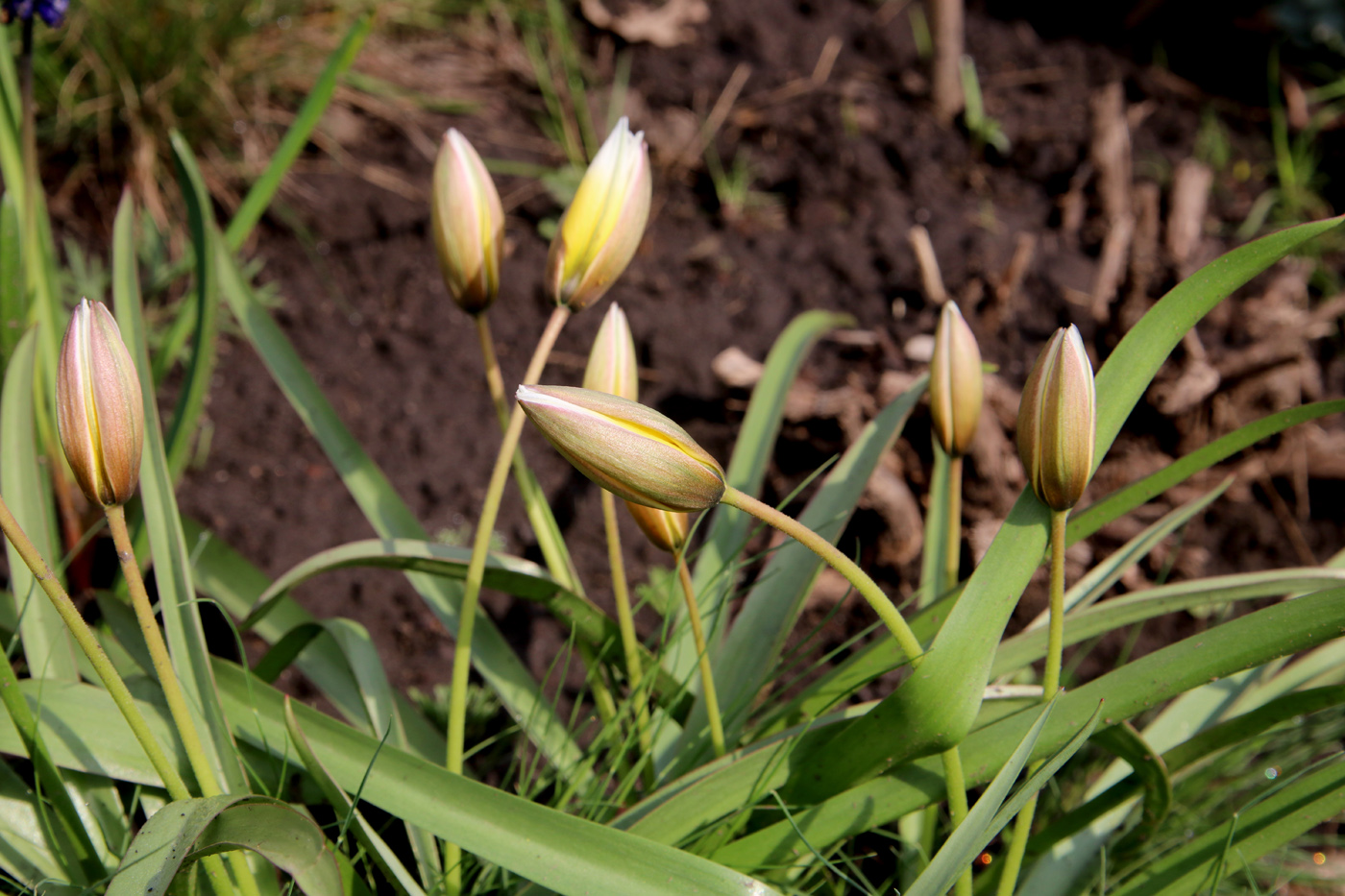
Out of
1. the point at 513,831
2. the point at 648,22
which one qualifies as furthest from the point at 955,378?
the point at 648,22

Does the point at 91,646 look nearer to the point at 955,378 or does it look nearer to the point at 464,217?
the point at 464,217

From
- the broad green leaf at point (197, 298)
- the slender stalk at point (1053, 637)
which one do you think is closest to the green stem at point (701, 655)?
the slender stalk at point (1053, 637)

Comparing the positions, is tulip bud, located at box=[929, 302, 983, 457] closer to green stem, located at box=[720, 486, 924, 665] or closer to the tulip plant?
the tulip plant

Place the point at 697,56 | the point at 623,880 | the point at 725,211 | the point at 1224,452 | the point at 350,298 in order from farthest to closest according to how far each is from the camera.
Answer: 1. the point at 697,56
2. the point at 725,211
3. the point at 350,298
4. the point at 1224,452
5. the point at 623,880

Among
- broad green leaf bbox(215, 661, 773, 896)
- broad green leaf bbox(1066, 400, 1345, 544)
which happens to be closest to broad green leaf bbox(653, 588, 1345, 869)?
broad green leaf bbox(215, 661, 773, 896)

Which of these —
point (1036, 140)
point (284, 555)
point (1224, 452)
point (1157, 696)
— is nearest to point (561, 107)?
point (1036, 140)

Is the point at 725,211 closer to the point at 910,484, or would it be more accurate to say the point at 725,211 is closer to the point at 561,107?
the point at 561,107

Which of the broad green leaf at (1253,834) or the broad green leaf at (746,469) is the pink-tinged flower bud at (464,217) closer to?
the broad green leaf at (746,469)
